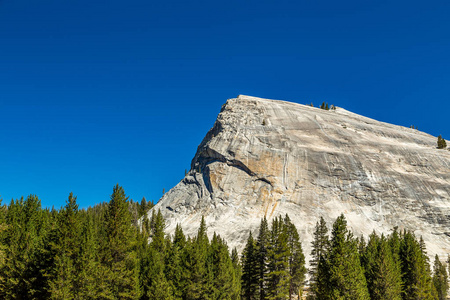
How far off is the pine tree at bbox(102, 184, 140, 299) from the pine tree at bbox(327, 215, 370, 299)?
1881 centimetres

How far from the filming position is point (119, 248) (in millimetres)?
33281

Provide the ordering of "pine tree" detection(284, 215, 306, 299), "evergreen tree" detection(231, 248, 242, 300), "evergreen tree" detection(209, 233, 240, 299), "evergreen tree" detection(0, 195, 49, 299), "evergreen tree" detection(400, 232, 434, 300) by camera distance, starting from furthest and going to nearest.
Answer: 1. "pine tree" detection(284, 215, 306, 299)
2. "evergreen tree" detection(400, 232, 434, 300)
3. "evergreen tree" detection(231, 248, 242, 300)
4. "evergreen tree" detection(209, 233, 240, 299)
5. "evergreen tree" detection(0, 195, 49, 299)

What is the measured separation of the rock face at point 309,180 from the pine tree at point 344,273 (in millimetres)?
45919

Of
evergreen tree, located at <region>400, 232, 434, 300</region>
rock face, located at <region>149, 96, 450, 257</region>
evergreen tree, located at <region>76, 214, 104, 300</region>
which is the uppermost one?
rock face, located at <region>149, 96, 450, 257</region>

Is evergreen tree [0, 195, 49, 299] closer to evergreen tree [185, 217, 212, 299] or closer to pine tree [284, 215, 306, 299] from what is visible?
evergreen tree [185, 217, 212, 299]

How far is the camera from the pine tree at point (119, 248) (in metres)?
32.9

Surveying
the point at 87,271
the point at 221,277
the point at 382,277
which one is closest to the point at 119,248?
the point at 87,271

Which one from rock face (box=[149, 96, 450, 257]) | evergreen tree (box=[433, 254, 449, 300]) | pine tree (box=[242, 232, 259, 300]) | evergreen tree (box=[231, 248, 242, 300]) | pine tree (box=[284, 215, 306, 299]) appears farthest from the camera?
rock face (box=[149, 96, 450, 257])

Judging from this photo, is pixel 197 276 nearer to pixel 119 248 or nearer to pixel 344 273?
pixel 119 248

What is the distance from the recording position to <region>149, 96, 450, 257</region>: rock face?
90.5 meters

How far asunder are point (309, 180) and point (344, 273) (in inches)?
2682

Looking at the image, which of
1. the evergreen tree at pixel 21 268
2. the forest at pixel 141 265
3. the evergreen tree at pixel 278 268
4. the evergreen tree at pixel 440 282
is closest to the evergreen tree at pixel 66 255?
the forest at pixel 141 265

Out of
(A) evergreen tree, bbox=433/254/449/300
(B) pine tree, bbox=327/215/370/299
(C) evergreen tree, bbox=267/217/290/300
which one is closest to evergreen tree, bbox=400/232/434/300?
(C) evergreen tree, bbox=267/217/290/300

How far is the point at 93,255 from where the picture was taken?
30.4 meters
